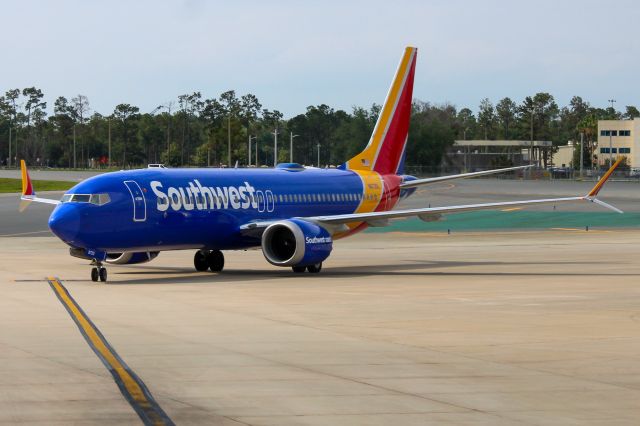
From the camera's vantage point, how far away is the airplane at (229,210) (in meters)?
34.9

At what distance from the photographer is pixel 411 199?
97.1 m

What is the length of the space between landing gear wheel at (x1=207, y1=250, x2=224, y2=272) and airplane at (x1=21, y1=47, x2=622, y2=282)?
33 millimetres

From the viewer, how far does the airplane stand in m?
34.9

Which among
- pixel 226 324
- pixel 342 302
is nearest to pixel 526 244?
pixel 342 302

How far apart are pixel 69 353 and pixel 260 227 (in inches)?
739

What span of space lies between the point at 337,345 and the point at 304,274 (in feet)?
57.3

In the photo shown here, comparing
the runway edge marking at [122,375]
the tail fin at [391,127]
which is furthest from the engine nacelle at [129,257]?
the runway edge marking at [122,375]

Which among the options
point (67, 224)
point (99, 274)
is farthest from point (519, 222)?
point (67, 224)

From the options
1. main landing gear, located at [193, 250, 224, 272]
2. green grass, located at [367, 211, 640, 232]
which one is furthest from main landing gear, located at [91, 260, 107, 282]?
green grass, located at [367, 211, 640, 232]

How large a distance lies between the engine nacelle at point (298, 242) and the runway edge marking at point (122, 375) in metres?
10.3

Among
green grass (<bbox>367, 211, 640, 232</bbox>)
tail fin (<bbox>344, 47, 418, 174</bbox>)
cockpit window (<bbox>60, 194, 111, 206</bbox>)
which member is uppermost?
tail fin (<bbox>344, 47, 418, 174</bbox>)

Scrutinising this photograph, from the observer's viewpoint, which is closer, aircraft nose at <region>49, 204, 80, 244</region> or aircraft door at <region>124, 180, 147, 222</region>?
aircraft nose at <region>49, 204, 80, 244</region>

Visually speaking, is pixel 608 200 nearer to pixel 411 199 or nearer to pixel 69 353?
pixel 411 199

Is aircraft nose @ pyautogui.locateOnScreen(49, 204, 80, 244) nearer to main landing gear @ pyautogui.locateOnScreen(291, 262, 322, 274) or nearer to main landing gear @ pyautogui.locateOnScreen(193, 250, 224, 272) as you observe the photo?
main landing gear @ pyautogui.locateOnScreen(193, 250, 224, 272)
